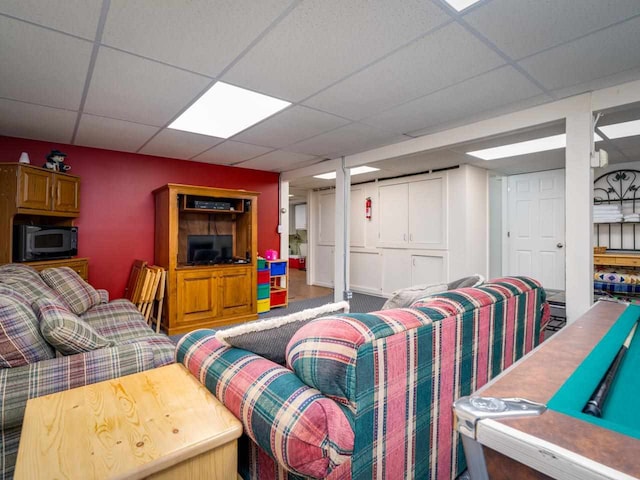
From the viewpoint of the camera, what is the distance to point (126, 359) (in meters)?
1.64

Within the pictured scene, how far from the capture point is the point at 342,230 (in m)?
4.84

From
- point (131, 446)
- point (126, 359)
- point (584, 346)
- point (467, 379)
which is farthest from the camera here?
point (126, 359)

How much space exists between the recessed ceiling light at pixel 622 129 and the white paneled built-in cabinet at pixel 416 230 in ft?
5.83

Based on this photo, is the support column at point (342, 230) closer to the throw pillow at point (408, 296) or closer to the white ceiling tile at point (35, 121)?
the throw pillow at point (408, 296)

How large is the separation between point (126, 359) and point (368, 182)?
559 centimetres

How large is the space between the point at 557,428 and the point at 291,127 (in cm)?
325

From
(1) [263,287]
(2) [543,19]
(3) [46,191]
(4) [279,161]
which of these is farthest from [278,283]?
(2) [543,19]

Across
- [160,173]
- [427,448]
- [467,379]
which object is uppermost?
[160,173]

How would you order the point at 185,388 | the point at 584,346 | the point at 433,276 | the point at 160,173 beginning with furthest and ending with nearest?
1. the point at 433,276
2. the point at 160,173
3. the point at 185,388
4. the point at 584,346

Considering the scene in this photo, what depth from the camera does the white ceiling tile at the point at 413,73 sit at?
1917 millimetres

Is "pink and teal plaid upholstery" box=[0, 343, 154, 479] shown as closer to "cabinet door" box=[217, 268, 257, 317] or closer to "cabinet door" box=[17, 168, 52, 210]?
"cabinet door" box=[17, 168, 52, 210]

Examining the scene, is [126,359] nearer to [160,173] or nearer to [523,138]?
[160,173]

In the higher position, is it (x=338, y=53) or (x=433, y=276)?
(x=338, y=53)

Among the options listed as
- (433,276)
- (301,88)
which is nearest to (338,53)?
(301,88)
